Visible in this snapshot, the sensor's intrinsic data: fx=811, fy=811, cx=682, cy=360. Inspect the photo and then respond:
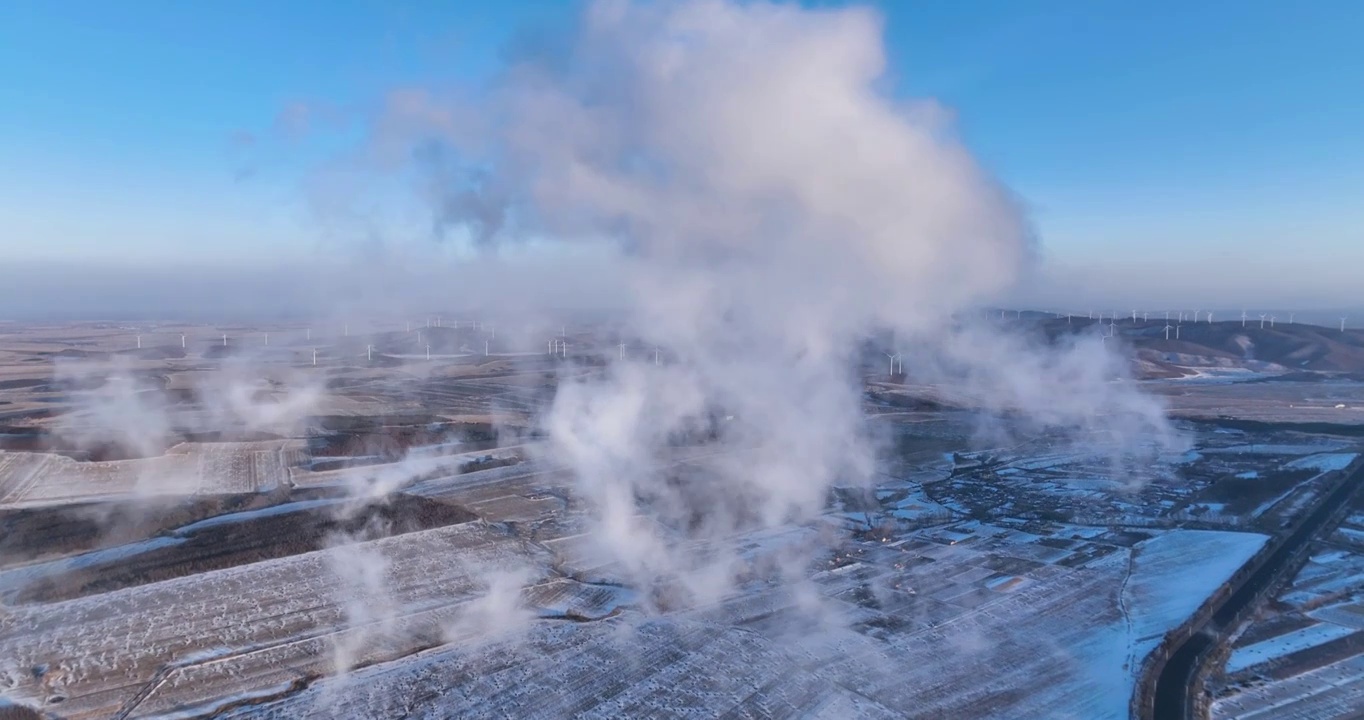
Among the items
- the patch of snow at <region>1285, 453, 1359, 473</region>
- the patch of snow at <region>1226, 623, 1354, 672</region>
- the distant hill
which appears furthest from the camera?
the distant hill

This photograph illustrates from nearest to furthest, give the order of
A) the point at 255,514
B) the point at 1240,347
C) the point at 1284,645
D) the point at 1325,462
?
1. the point at 1284,645
2. the point at 255,514
3. the point at 1325,462
4. the point at 1240,347

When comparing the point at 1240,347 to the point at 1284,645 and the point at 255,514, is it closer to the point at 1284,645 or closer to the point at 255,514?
the point at 1284,645

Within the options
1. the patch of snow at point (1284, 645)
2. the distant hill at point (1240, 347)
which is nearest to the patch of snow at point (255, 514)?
the patch of snow at point (1284, 645)

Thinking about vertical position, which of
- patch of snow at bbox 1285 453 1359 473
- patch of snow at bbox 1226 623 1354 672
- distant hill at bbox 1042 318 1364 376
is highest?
distant hill at bbox 1042 318 1364 376

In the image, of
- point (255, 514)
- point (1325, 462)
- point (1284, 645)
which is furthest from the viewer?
point (1325, 462)

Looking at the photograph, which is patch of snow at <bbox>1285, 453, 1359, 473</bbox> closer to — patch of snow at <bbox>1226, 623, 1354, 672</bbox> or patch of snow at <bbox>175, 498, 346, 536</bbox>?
patch of snow at <bbox>1226, 623, 1354, 672</bbox>

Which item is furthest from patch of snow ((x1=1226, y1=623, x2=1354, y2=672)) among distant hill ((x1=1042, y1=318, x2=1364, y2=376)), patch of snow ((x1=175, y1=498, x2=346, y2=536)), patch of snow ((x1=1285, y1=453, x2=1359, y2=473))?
distant hill ((x1=1042, y1=318, x2=1364, y2=376))

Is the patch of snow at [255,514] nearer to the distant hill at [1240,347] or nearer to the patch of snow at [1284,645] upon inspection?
the patch of snow at [1284,645]

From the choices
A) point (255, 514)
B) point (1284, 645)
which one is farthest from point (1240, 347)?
point (255, 514)

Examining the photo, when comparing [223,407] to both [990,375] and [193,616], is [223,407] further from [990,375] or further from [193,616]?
[990,375]
